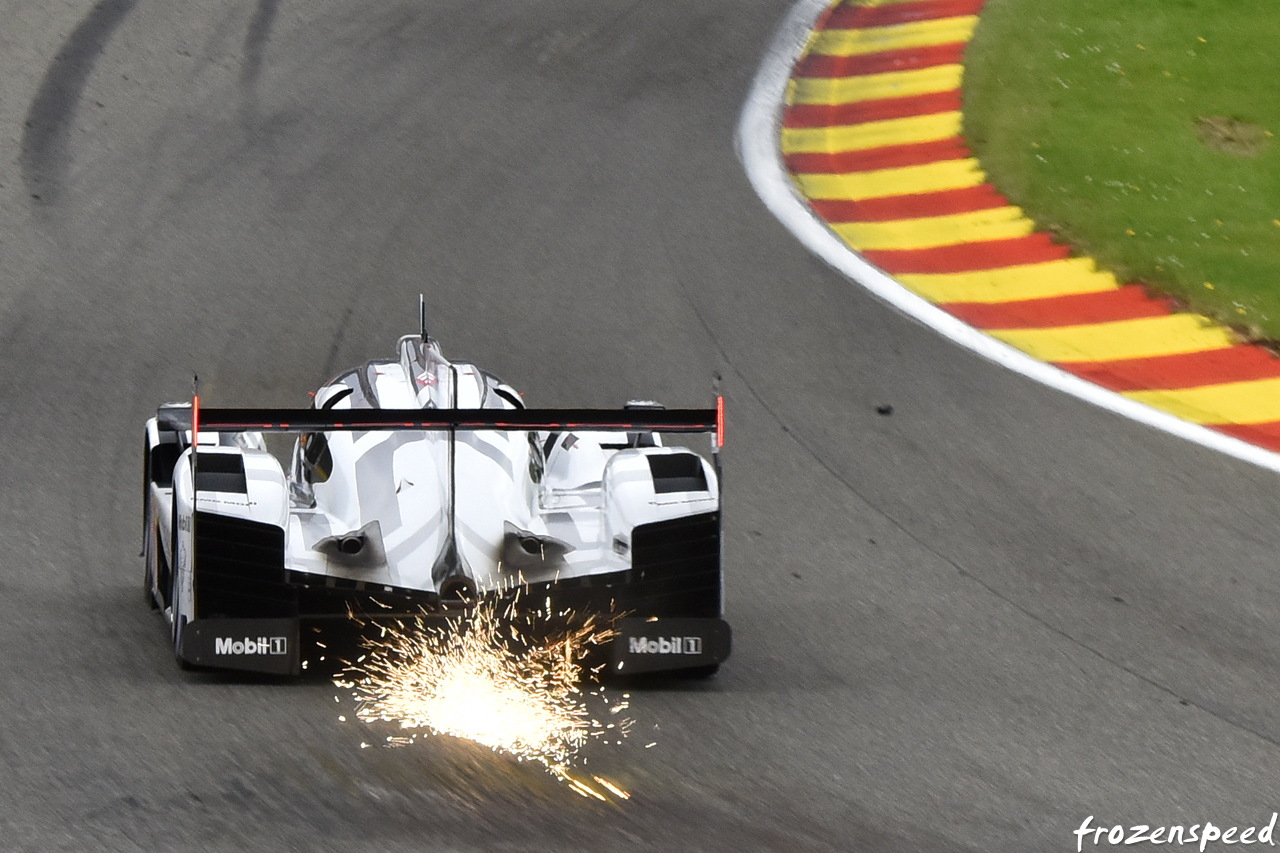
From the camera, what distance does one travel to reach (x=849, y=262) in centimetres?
1270

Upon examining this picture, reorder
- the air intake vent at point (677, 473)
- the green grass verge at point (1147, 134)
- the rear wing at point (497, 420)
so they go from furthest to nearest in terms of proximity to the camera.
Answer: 1. the green grass verge at point (1147, 134)
2. the air intake vent at point (677, 473)
3. the rear wing at point (497, 420)

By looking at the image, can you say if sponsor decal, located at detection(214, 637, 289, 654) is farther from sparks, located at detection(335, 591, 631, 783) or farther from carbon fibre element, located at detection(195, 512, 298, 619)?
sparks, located at detection(335, 591, 631, 783)

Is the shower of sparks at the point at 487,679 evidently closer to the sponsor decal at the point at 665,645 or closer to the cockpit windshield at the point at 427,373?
the sponsor decal at the point at 665,645

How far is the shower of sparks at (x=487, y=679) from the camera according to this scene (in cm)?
710

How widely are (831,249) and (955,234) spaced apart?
2.75ft

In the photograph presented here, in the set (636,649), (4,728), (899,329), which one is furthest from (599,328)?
(4,728)

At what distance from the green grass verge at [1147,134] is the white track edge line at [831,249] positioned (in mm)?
1344

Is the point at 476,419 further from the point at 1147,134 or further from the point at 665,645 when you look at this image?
the point at 1147,134

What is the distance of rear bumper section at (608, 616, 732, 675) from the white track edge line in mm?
4206

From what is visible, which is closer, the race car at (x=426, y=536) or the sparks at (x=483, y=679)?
the sparks at (x=483, y=679)

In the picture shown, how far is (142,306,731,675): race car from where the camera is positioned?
7.23 m

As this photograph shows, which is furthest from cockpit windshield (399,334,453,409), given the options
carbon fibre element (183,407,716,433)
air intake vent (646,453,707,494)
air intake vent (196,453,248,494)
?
air intake vent (646,453,707,494)

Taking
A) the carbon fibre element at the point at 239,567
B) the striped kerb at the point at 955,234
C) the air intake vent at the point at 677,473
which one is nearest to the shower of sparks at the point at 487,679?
the carbon fibre element at the point at 239,567

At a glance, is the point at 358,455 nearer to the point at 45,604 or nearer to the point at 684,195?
the point at 45,604
